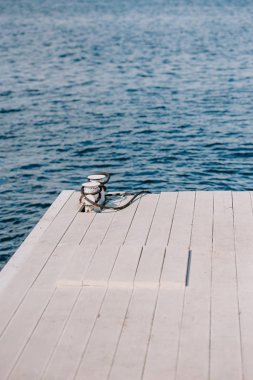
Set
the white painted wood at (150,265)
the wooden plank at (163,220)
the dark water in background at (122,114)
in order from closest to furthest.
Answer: the white painted wood at (150,265), the wooden plank at (163,220), the dark water in background at (122,114)

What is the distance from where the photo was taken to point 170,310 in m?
7.18

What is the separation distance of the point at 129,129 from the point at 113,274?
14614 millimetres

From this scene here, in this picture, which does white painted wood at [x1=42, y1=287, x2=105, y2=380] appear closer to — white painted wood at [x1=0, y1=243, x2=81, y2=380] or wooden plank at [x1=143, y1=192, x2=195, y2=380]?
white painted wood at [x1=0, y1=243, x2=81, y2=380]

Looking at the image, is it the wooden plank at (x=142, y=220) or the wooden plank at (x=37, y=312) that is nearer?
the wooden plank at (x=37, y=312)

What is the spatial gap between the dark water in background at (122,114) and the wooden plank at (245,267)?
207 inches

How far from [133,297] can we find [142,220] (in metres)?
2.74

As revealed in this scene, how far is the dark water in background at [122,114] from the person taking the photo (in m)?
17.3

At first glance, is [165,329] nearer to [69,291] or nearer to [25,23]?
[69,291]

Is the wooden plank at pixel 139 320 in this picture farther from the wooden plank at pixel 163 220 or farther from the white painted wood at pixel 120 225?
the white painted wood at pixel 120 225

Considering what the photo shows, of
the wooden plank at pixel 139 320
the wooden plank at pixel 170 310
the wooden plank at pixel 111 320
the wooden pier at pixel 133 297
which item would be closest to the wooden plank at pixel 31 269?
the wooden pier at pixel 133 297

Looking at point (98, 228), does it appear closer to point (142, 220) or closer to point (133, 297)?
point (142, 220)

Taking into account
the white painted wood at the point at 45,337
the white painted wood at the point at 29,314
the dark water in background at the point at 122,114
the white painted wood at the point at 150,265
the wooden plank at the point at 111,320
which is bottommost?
the dark water in background at the point at 122,114

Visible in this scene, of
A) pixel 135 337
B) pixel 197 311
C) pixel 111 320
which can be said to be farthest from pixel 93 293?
pixel 197 311

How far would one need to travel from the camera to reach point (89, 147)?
20.5 metres
